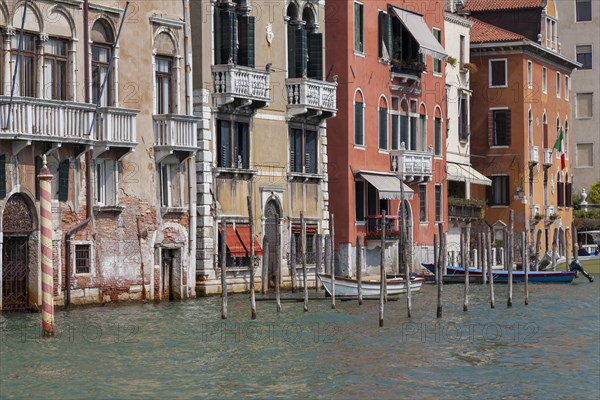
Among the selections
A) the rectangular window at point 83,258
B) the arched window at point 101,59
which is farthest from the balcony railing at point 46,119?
the rectangular window at point 83,258

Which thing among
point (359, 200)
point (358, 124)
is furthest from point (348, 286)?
point (358, 124)

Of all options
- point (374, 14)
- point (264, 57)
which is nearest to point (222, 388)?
point (264, 57)

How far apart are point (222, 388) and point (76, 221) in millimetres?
9585

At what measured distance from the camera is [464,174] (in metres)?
50.2

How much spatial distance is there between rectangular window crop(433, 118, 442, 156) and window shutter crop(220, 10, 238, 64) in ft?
45.3

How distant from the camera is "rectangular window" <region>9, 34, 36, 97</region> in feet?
91.6

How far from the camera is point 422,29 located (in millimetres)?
43969

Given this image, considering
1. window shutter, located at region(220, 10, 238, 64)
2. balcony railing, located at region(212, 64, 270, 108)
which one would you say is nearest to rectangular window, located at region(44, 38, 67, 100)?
balcony railing, located at region(212, 64, 270, 108)

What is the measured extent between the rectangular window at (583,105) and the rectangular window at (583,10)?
325 centimetres

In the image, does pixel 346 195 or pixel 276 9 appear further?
pixel 346 195

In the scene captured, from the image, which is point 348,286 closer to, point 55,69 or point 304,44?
point 304,44

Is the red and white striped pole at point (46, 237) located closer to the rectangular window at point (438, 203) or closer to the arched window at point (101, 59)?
the arched window at point (101, 59)

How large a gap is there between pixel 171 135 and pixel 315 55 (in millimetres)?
6861

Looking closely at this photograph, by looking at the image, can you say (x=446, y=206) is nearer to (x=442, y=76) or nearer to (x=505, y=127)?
(x=442, y=76)
